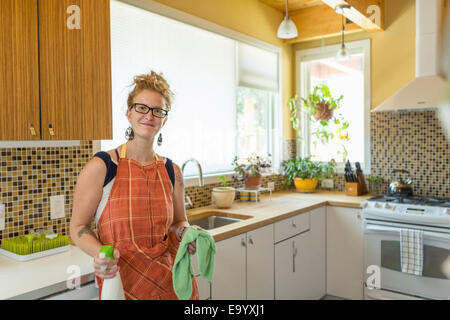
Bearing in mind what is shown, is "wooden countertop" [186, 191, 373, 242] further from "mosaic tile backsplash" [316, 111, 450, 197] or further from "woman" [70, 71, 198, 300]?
"woman" [70, 71, 198, 300]

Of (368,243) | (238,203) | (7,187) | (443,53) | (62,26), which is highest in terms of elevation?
(62,26)

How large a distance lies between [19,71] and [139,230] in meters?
0.79

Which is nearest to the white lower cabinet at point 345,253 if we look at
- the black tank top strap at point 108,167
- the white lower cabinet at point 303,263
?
the white lower cabinet at point 303,263

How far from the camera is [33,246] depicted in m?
1.71

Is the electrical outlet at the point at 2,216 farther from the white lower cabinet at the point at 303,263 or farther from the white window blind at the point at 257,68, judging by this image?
the white window blind at the point at 257,68

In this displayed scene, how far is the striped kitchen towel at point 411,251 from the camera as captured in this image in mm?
2703

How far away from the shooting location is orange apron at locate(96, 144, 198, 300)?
1508 millimetres

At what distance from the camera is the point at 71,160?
2.10 m

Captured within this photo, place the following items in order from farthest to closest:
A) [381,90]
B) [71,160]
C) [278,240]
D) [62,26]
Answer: [381,90] < [278,240] < [71,160] < [62,26]

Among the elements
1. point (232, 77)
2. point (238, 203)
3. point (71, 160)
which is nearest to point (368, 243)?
point (238, 203)

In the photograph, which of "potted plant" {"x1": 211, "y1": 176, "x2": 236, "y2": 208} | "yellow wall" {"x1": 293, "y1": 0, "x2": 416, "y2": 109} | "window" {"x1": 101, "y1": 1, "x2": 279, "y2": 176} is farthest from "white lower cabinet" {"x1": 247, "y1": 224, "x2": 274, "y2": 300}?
"yellow wall" {"x1": 293, "y1": 0, "x2": 416, "y2": 109}

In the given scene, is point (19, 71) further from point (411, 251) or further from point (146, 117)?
point (411, 251)

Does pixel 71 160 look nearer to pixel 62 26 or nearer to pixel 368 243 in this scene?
pixel 62 26

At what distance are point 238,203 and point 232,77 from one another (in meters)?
1.05
